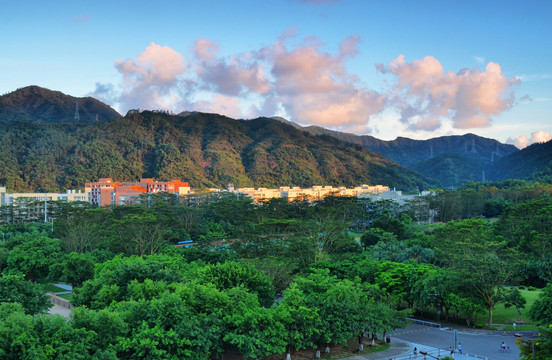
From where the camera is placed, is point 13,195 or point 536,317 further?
point 13,195

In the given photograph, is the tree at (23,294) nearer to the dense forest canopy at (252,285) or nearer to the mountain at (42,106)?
the dense forest canopy at (252,285)

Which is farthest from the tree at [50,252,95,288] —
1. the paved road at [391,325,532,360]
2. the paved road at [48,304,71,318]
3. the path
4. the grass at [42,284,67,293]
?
the paved road at [391,325,532,360]

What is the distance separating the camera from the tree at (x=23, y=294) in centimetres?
2002

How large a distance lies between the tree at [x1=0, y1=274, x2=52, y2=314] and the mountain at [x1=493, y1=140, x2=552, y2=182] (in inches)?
3385

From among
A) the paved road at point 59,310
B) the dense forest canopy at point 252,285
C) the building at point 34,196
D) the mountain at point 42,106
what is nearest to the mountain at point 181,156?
the building at point 34,196

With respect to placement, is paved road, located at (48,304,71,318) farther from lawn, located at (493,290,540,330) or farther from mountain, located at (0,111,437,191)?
mountain, located at (0,111,437,191)

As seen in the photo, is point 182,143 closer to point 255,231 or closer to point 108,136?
point 108,136

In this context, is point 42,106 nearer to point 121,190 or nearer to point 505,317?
point 121,190

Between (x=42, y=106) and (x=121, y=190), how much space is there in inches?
3516

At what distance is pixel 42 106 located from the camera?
15112 centimetres

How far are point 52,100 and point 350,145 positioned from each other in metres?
97.2

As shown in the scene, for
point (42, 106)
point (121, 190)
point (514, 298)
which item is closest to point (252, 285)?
point (514, 298)

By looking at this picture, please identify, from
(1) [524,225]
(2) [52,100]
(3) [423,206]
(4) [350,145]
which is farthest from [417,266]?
(2) [52,100]

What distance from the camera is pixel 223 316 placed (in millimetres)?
17359
